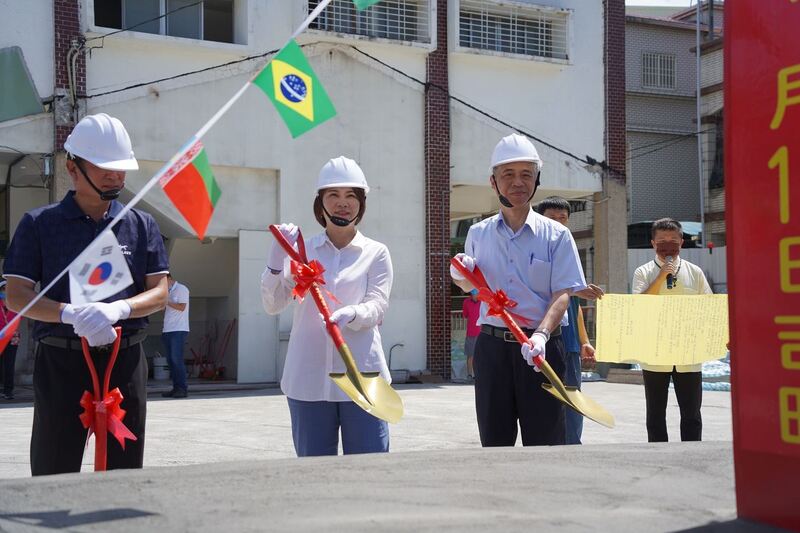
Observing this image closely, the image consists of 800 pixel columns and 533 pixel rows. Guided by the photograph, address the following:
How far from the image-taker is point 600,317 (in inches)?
251

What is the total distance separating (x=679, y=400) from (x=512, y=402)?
2.20 m

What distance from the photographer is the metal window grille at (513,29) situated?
18172 millimetres

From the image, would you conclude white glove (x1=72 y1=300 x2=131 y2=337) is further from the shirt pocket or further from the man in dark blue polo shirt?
the shirt pocket

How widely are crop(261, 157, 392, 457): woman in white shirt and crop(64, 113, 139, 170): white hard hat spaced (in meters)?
0.89

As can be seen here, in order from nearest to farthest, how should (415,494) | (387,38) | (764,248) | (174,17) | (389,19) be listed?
(764,248), (415,494), (174,17), (387,38), (389,19)

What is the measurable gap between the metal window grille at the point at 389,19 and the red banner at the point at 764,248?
49.7ft

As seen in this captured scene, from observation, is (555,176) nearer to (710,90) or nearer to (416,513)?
(710,90)

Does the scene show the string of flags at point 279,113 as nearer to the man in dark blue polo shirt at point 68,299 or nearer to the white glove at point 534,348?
the man in dark blue polo shirt at point 68,299

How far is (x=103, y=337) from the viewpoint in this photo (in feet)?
11.5

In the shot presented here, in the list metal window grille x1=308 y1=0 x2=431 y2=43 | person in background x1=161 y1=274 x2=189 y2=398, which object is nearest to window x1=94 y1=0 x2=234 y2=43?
metal window grille x1=308 y1=0 x2=431 y2=43

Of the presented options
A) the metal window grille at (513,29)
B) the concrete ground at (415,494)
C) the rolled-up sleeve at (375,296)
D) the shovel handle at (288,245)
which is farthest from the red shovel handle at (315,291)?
the metal window grille at (513,29)

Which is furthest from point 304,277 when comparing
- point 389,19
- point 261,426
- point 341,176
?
point 389,19

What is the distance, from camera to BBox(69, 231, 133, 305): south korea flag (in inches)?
124

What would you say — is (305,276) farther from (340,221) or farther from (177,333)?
(177,333)
